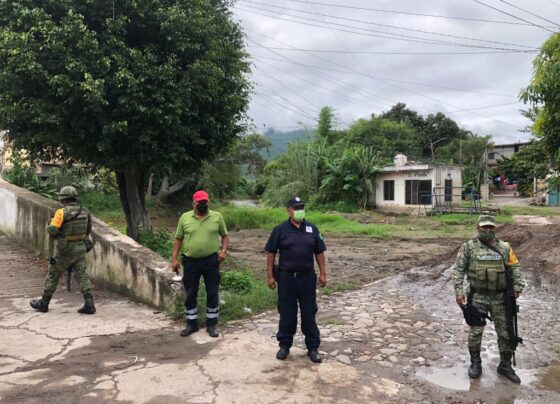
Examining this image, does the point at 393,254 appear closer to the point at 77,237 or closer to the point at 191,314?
the point at 191,314

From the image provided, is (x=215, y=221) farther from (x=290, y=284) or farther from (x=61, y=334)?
(x=61, y=334)

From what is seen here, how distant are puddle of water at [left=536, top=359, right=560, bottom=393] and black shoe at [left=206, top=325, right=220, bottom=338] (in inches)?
129

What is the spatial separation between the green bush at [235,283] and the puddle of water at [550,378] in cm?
406

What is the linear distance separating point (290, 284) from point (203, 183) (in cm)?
3151

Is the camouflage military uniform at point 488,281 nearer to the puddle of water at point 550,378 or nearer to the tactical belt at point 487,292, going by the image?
the tactical belt at point 487,292

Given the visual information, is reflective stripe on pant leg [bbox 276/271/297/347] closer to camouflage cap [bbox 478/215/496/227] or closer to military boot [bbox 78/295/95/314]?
camouflage cap [bbox 478/215/496/227]

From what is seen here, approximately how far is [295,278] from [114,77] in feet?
14.6

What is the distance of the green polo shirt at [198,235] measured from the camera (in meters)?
5.55

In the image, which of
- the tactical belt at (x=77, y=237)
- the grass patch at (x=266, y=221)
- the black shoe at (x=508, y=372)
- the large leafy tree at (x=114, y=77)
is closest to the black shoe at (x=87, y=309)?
the tactical belt at (x=77, y=237)

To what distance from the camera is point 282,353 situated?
4965mm

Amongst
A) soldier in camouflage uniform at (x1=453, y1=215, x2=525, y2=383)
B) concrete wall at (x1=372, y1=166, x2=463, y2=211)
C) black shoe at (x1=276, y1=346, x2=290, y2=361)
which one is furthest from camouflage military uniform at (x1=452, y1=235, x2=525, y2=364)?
concrete wall at (x1=372, y1=166, x2=463, y2=211)

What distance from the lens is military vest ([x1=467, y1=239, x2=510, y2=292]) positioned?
4652 mm

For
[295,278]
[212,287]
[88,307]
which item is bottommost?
[88,307]

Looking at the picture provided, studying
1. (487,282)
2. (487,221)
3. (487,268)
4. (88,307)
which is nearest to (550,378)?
(487,282)
